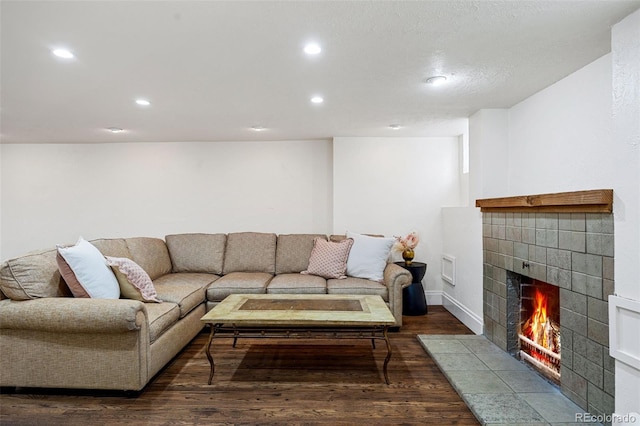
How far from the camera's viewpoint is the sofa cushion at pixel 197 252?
162 inches

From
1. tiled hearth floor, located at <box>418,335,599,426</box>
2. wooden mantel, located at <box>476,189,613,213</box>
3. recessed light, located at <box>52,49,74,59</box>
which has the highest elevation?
recessed light, located at <box>52,49,74,59</box>

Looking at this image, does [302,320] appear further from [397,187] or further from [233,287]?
[397,187]

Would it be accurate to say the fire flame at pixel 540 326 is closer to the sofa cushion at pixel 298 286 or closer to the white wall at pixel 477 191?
the white wall at pixel 477 191

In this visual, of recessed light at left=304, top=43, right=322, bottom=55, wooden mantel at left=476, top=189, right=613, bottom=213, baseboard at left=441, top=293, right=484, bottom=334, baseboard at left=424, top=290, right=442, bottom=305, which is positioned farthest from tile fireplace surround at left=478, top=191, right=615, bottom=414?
recessed light at left=304, top=43, right=322, bottom=55

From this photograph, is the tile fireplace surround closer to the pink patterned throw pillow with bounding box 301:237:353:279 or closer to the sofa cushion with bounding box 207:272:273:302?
the pink patterned throw pillow with bounding box 301:237:353:279

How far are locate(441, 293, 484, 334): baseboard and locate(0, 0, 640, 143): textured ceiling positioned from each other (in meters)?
2.08

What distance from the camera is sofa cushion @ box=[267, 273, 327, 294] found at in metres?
3.46

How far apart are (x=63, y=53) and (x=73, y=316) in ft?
5.39

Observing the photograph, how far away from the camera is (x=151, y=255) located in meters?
3.80

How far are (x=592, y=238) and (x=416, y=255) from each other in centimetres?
260

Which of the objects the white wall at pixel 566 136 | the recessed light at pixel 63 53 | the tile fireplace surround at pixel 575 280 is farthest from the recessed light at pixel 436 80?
the recessed light at pixel 63 53

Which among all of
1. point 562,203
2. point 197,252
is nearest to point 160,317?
point 197,252

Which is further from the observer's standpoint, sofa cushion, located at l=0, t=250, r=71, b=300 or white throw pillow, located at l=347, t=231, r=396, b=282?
white throw pillow, located at l=347, t=231, r=396, b=282

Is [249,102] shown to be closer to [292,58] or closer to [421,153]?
[292,58]
